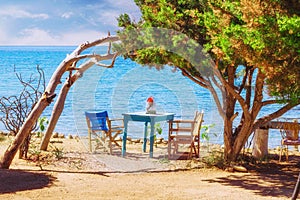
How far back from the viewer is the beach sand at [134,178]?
21.2ft

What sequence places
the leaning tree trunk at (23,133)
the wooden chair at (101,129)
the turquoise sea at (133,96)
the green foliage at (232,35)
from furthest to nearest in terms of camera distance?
the turquoise sea at (133,96) < the wooden chair at (101,129) < the leaning tree trunk at (23,133) < the green foliage at (232,35)

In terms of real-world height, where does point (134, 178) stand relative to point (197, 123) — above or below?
below

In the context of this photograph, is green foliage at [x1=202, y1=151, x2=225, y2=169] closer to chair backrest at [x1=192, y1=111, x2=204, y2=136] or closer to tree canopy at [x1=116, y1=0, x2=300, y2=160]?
tree canopy at [x1=116, y1=0, x2=300, y2=160]

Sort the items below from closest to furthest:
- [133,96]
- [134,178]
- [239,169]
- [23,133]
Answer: [134,178] < [23,133] < [239,169] < [133,96]

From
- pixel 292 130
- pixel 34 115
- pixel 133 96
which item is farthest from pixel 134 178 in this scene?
pixel 133 96

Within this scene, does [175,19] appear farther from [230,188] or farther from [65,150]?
[65,150]

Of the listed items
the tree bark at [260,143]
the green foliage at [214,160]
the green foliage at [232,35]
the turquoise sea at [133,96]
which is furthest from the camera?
the turquoise sea at [133,96]

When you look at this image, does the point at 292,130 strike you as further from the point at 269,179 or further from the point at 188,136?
the point at 188,136

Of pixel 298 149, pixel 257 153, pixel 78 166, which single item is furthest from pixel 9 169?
pixel 298 149

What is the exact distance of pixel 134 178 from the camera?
24.6 ft

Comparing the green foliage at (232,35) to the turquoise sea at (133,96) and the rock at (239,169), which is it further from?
the rock at (239,169)

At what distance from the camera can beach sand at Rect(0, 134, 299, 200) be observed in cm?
646

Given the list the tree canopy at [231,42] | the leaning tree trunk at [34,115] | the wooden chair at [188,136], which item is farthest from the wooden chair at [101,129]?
the tree canopy at [231,42]

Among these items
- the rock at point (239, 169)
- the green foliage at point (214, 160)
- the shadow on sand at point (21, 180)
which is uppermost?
the green foliage at point (214, 160)
